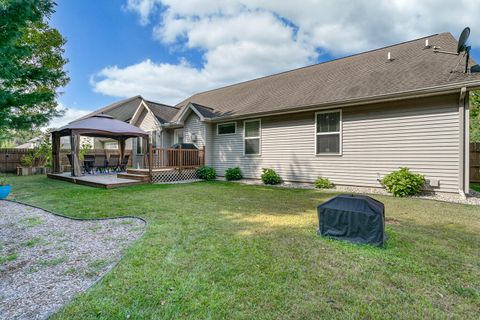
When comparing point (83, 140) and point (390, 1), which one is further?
point (83, 140)

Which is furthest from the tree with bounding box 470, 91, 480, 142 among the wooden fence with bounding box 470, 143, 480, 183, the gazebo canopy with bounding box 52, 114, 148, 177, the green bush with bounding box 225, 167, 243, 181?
the gazebo canopy with bounding box 52, 114, 148, 177

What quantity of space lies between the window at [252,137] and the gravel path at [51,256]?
684 cm

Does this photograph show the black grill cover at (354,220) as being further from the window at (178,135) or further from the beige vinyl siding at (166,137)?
the beige vinyl siding at (166,137)

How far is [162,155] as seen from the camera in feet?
35.0

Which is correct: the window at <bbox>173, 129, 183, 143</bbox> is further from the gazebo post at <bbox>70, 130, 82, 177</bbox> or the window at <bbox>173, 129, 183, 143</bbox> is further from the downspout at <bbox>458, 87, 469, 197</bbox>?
the downspout at <bbox>458, 87, 469, 197</bbox>

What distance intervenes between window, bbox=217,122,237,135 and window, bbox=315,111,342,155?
393 centimetres

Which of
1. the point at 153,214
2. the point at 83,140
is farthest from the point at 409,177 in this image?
the point at 83,140

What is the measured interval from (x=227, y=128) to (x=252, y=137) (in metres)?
1.53

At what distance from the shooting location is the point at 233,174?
10.6 m

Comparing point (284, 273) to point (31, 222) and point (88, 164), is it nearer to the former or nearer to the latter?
point (31, 222)

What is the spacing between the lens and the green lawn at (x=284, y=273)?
74.9 inches

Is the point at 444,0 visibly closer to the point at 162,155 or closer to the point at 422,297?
the point at 422,297

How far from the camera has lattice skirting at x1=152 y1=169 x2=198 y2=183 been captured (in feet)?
32.9

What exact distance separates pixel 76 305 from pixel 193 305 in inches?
39.0
